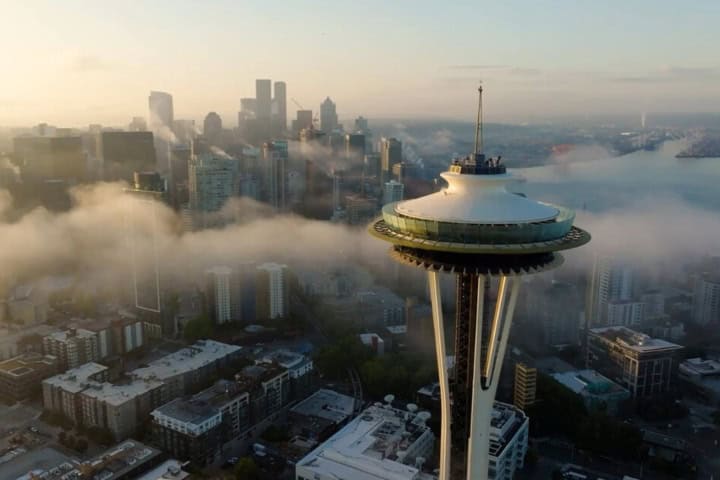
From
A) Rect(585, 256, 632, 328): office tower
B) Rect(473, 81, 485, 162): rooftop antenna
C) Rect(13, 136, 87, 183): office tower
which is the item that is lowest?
Rect(585, 256, 632, 328): office tower

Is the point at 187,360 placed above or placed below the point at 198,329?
above

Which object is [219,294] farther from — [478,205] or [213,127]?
[478,205]

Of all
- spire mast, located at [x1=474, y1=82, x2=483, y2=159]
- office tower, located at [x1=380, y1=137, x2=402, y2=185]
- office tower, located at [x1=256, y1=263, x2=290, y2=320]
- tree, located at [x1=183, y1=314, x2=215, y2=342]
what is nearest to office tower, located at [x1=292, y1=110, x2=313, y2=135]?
office tower, located at [x1=380, y1=137, x2=402, y2=185]

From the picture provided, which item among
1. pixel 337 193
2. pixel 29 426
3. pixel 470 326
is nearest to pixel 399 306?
pixel 337 193

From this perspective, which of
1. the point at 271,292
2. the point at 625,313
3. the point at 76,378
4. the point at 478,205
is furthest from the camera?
the point at 271,292

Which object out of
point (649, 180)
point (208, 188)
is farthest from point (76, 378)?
point (649, 180)

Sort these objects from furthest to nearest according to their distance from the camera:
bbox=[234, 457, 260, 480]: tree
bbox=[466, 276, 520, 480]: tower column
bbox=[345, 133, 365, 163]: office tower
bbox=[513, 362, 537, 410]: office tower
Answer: bbox=[345, 133, 365, 163]: office tower → bbox=[513, 362, 537, 410]: office tower → bbox=[234, 457, 260, 480]: tree → bbox=[466, 276, 520, 480]: tower column

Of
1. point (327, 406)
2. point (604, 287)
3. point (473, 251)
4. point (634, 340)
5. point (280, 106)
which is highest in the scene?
point (280, 106)

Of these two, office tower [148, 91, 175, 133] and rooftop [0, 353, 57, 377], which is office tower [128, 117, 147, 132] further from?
rooftop [0, 353, 57, 377]
